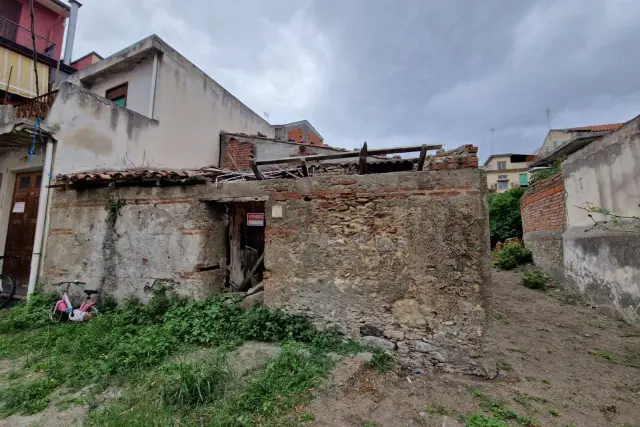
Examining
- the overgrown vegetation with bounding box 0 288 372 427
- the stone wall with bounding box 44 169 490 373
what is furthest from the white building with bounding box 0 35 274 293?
the stone wall with bounding box 44 169 490 373

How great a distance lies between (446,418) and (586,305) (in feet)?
21.0

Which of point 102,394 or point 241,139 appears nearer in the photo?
point 102,394

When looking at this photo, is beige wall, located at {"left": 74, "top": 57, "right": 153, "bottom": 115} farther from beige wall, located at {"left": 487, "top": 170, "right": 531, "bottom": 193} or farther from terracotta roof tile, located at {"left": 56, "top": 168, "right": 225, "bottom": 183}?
beige wall, located at {"left": 487, "top": 170, "right": 531, "bottom": 193}

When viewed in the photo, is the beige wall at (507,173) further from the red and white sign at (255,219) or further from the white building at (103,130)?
the red and white sign at (255,219)

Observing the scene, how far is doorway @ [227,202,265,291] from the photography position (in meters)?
5.52

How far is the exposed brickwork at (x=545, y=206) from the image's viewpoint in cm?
830

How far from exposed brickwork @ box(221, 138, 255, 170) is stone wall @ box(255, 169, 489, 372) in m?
5.93

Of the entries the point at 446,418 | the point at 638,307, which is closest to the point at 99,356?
the point at 446,418

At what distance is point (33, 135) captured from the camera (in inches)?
244

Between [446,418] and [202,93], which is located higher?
[202,93]

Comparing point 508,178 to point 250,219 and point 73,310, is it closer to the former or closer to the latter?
point 250,219

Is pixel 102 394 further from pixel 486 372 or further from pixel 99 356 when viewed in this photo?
pixel 486 372

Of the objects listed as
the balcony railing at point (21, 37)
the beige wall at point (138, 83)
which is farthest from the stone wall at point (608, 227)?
the balcony railing at point (21, 37)

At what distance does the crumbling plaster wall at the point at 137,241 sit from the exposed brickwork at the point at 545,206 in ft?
29.5
